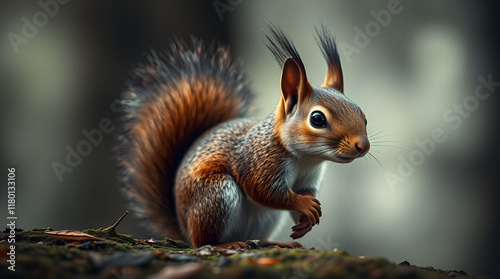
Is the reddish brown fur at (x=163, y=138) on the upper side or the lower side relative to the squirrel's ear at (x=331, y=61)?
lower

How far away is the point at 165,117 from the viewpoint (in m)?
1.47

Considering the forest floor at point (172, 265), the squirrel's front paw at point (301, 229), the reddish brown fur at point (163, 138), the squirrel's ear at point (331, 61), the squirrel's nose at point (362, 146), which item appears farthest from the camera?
the reddish brown fur at point (163, 138)

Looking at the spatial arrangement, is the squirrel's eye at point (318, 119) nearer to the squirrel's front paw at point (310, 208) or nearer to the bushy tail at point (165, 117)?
the squirrel's front paw at point (310, 208)

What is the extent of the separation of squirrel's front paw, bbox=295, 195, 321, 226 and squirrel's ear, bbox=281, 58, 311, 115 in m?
0.24

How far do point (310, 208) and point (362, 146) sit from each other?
0.22 m

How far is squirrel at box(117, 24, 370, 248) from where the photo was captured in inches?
43.9

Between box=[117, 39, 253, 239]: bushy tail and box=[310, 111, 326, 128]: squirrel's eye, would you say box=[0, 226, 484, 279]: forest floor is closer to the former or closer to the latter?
box=[310, 111, 326, 128]: squirrel's eye

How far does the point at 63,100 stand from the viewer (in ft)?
7.47

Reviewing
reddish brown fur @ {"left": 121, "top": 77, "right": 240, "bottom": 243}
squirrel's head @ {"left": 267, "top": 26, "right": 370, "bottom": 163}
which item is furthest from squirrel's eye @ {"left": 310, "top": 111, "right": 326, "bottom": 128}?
reddish brown fur @ {"left": 121, "top": 77, "right": 240, "bottom": 243}

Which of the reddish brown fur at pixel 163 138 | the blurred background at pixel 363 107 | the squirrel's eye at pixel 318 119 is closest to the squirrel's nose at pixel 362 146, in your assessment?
the squirrel's eye at pixel 318 119

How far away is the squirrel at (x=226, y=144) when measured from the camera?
43.9 inches

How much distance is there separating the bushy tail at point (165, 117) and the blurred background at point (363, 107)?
57 cm

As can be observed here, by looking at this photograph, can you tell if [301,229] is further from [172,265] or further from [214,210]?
[172,265]

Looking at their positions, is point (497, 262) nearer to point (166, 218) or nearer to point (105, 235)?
point (166, 218)
